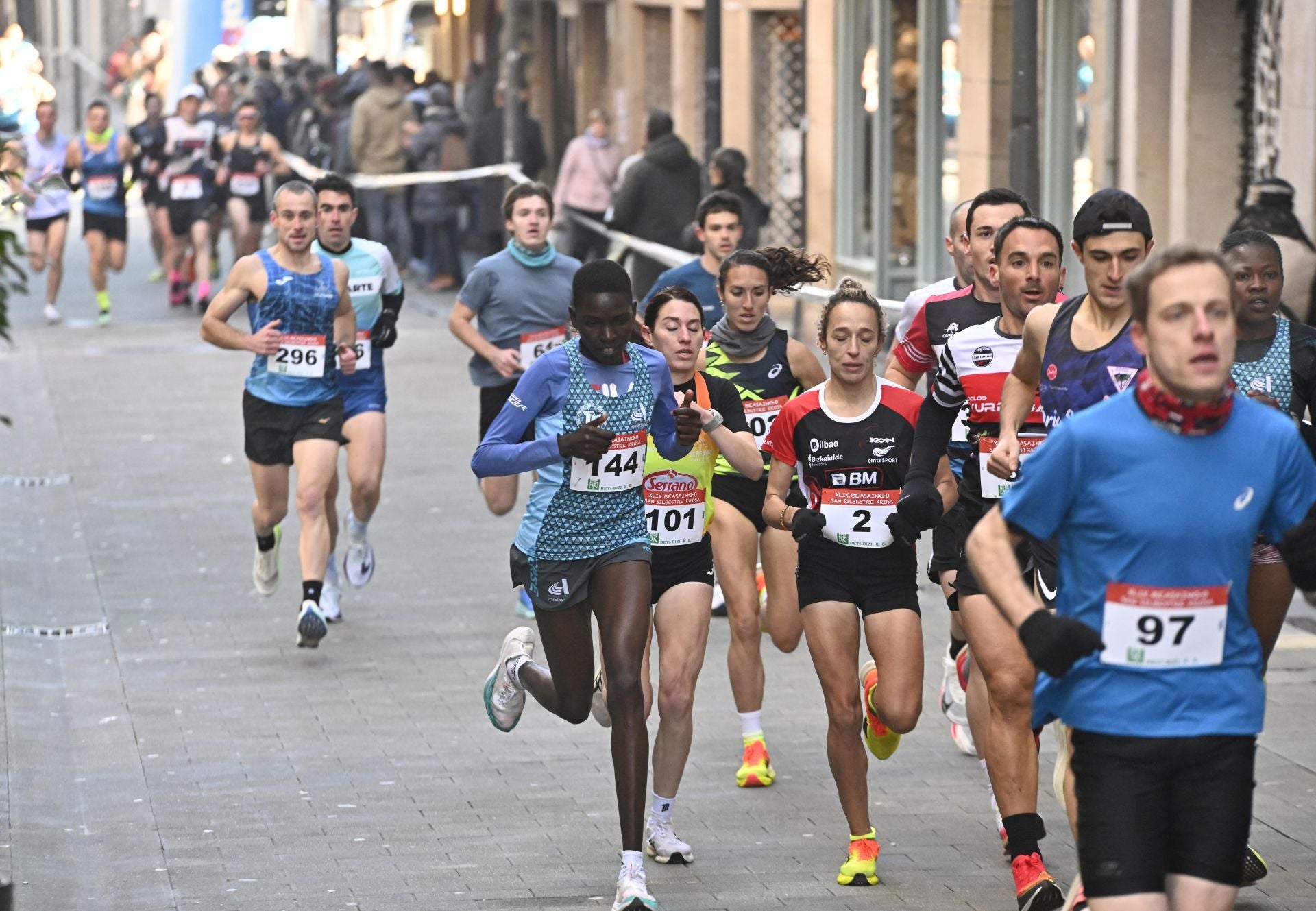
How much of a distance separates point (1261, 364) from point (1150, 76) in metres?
9.67

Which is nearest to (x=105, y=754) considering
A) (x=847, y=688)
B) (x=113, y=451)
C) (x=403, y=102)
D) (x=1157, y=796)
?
(x=847, y=688)

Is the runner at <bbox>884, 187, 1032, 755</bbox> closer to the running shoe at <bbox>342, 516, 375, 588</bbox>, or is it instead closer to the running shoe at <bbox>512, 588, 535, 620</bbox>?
the running shoe at <bbox>512, 588, 535, 620</bbox>

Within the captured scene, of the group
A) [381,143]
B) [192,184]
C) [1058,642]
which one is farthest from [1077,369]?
[381,143]

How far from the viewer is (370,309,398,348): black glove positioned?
1120cm

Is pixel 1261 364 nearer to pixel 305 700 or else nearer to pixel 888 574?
pixel 888 574

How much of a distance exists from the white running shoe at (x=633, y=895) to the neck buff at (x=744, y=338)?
7.95ft

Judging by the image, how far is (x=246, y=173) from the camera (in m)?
24.4

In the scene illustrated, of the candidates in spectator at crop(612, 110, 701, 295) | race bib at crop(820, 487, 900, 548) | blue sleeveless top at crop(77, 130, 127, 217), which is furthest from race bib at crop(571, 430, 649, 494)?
blue sleeveless top at crop(77, 130, 127, 217)

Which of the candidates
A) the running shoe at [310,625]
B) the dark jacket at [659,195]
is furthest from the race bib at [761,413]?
the dark jacket at [659,195]

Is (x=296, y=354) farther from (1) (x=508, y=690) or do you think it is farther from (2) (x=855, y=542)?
(2) (x=855, y=542)

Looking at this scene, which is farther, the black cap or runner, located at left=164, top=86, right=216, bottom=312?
runner, located at left=164, top=86, right=216, bottom=312

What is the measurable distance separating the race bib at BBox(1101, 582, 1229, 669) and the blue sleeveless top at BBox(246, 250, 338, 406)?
6360mm

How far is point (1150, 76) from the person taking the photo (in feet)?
52.8

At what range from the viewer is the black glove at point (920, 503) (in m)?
6.66
